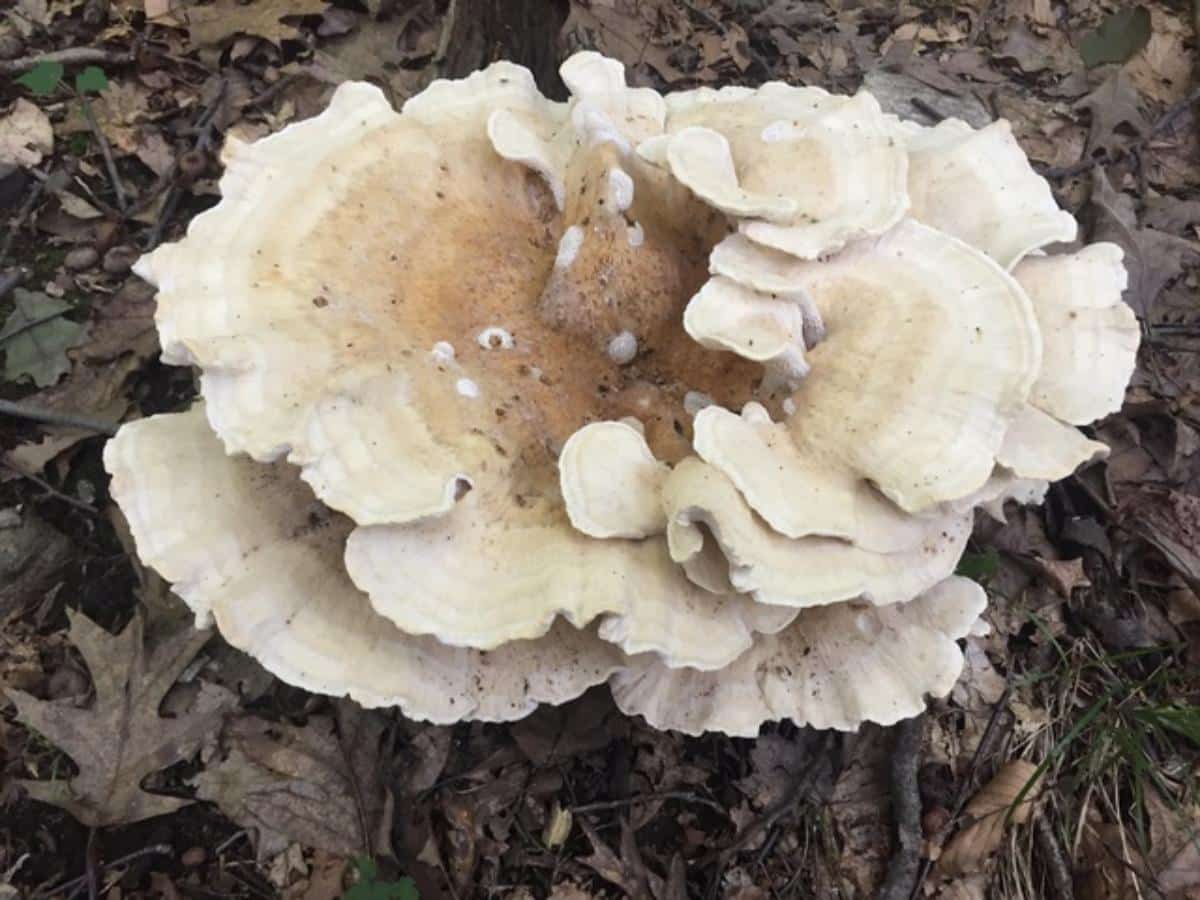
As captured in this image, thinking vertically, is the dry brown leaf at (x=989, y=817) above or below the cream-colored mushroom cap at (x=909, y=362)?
below

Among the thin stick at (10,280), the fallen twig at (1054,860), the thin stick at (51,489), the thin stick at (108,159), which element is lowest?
the fallen twig at (1054,860)

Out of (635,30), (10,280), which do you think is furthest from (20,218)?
(635,30)

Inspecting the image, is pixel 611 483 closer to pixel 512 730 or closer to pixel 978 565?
pixel 512 730

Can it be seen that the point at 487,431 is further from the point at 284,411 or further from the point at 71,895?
the point at 71,895

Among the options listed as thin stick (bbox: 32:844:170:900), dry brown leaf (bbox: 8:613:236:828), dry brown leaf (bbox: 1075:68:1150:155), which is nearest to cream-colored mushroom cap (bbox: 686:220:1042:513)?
dry brown leaf (bbox: 8:613:236:828)

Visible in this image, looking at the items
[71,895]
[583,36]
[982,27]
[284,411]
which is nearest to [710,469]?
[284,411]

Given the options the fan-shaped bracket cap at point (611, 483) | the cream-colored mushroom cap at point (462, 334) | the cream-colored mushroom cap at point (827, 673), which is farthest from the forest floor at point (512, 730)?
the fan-shaped bracket cap at point (611, 483)

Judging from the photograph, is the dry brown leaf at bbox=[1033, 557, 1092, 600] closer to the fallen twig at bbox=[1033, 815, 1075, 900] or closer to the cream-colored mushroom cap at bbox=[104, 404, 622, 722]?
the fallen twig at bbox=[1033, 815, 1075, 900]

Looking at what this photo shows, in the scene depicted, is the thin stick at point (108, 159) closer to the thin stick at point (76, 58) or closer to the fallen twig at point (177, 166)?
the fallen twig at point (177, 166)
